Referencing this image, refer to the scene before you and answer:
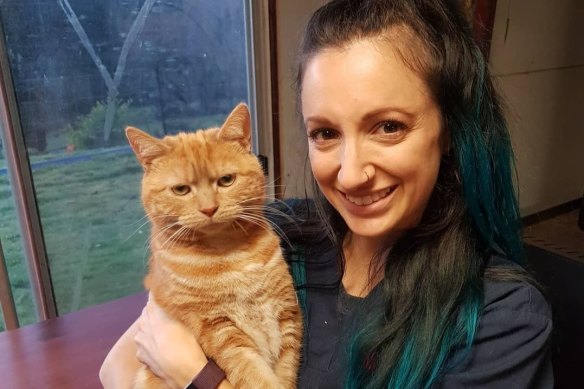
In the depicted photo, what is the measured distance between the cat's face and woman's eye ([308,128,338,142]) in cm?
25

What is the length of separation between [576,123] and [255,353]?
12.2 feet

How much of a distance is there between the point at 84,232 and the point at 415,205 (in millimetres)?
1806

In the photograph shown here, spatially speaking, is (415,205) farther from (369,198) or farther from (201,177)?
(201,177)

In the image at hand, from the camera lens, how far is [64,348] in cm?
123

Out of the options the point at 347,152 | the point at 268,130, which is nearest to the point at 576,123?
the point at 268,130

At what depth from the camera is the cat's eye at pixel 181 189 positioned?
42.7 inches

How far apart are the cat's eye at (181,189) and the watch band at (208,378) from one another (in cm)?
38

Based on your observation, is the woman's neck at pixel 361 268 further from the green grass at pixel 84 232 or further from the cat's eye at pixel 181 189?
the green grass at pixel 84 232

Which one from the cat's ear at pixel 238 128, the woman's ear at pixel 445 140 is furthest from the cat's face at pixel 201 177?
the woman's ear at pixel 445 140

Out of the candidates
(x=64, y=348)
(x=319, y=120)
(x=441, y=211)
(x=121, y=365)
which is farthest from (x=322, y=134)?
(x=64, y=348)

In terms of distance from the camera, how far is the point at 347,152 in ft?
2.71

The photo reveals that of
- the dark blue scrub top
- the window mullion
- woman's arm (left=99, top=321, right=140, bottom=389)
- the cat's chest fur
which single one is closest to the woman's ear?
the dark blue scrub top

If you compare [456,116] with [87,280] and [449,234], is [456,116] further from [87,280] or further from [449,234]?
[87,280]

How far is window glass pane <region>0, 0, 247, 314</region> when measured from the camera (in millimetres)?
1854
